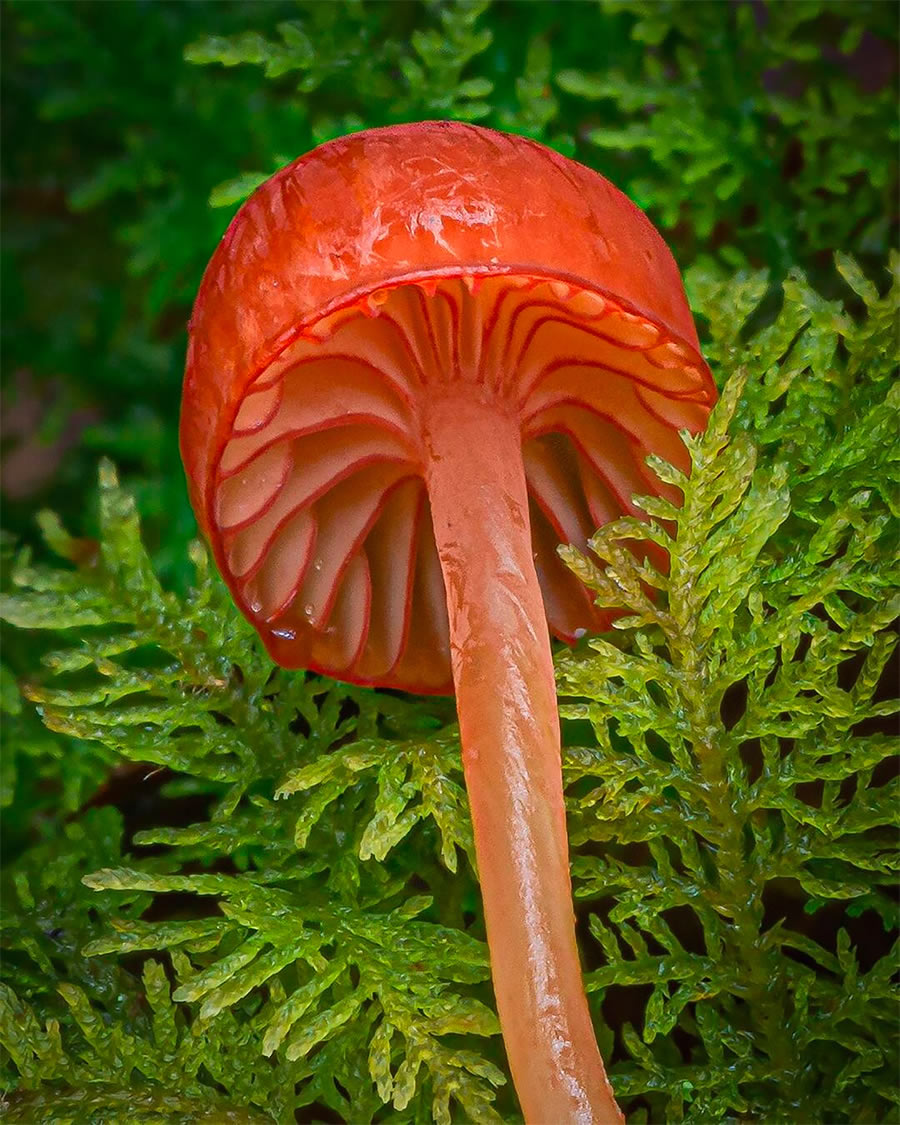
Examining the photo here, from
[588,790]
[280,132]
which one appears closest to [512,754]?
[588,790]

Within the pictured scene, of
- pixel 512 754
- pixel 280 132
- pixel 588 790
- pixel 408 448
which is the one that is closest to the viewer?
pixel 512 754

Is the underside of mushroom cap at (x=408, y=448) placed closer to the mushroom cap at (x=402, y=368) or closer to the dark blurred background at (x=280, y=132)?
the mushroom cap at (x=402, y=368)

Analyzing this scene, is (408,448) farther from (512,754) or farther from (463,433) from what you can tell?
(512,754)

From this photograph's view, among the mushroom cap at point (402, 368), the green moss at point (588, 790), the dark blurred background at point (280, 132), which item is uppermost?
the dark blurred background at point (280, 132)

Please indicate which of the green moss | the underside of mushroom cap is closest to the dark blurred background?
the green moss

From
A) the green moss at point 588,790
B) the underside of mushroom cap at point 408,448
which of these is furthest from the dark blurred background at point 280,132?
the underside of mushroom cap at point 408,448

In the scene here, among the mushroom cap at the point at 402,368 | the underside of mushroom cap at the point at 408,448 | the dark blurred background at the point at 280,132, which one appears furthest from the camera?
the dark blurred background at the point at 280,132

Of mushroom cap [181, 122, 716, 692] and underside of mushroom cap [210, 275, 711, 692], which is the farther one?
underside of mushroom cap [210, 275, 711, 692]

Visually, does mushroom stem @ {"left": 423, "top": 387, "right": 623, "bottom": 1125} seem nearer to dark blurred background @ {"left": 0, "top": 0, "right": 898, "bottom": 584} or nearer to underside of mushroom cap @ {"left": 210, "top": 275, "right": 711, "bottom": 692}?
underside of mushroom cap @ {"left": 210, "top": 275, "right": 711, "bottom": 692}

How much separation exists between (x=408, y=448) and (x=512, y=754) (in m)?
0.27

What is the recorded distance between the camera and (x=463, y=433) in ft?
2.92

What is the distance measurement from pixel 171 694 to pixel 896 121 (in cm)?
102

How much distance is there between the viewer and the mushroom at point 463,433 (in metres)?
0.74

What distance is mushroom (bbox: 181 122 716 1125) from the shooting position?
0.74m
